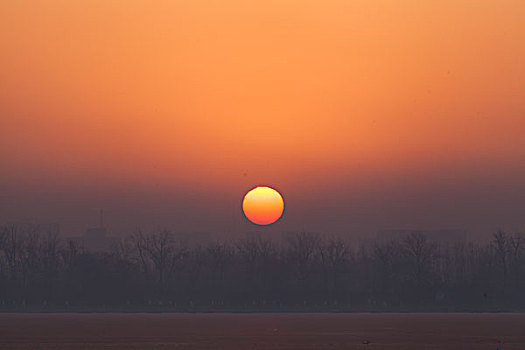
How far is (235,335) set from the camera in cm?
12850

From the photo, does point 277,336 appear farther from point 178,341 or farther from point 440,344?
point 440,344

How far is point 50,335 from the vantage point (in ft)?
421

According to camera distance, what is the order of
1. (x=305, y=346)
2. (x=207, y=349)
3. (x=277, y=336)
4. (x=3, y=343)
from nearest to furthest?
(x=207, y=349)
(x=305, y=346)
(x=3, y=343)
(x=277, y=336)

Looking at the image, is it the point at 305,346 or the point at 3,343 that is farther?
the point at 3,343

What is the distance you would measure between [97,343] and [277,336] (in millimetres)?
28244

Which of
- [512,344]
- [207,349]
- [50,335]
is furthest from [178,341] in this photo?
[512,344]

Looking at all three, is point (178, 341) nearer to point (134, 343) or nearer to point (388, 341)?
point (134, 343)

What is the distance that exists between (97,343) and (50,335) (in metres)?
23.8

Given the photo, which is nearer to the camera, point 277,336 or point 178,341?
point 178,341

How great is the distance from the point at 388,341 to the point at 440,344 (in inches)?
374

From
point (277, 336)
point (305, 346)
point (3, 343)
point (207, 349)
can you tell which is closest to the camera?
point (207, 349)

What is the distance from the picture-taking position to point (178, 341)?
111750 mm

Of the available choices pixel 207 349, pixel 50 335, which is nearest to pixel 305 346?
pixel 207 349

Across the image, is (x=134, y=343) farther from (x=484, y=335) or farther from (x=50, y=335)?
(x=484, y=335)
